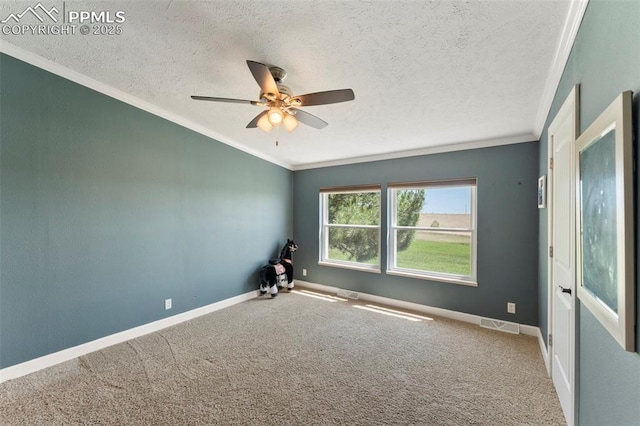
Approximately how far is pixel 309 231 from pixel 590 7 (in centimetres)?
415

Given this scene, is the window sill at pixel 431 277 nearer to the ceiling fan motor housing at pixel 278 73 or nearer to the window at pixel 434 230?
the window at pixel 434 230

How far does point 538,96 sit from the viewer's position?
85.1 inches

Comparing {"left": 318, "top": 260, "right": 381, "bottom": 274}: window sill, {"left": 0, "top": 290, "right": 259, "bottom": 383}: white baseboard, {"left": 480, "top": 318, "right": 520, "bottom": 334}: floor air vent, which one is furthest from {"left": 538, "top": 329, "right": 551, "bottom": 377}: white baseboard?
{"left": 0, "top": 290, "right": 259, "bottom": 383}: white baseboard

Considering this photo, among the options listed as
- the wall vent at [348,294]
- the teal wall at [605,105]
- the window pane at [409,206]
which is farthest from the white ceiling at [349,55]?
the wall vent at [348,294]

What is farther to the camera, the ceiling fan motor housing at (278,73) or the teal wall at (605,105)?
the ceiling fan motor housing at (278,73)

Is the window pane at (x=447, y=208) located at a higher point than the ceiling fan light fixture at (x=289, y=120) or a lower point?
lower

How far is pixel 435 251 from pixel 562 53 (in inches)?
103

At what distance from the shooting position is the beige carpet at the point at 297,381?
171cm

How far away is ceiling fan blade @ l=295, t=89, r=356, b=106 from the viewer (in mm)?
1736

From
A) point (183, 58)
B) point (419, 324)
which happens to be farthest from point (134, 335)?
point (419, 324)

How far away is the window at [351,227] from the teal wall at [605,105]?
2.78 m

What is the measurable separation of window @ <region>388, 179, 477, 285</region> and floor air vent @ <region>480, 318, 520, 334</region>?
47 centimetres

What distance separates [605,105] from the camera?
3.37ft

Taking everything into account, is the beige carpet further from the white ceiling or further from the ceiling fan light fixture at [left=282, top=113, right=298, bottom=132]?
the white ceiling
